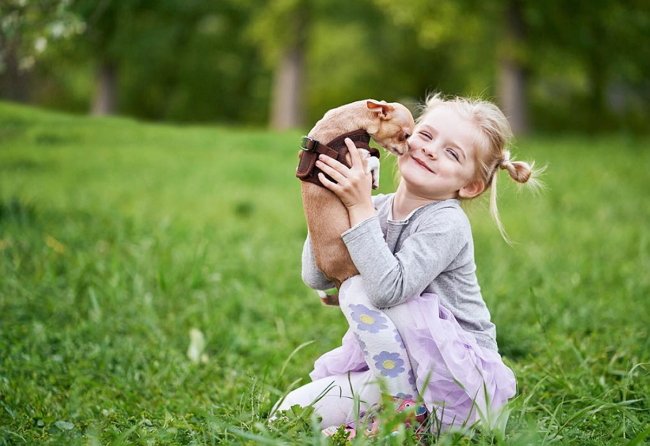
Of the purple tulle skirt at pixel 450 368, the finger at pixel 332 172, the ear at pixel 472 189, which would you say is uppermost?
the finger at pixel 332 172

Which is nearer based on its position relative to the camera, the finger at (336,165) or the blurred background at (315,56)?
the finger at (336,165)

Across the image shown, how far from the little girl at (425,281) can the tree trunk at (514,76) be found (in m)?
12.4

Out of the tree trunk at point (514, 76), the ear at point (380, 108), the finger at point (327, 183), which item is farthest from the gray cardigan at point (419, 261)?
the tree trunk at point (514, 76)

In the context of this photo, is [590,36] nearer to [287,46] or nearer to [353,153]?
[287,46]

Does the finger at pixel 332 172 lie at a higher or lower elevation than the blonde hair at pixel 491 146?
lower

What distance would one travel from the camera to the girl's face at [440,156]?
2.36 metres

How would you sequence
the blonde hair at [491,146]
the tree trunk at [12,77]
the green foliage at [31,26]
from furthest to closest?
the tree trunk at [12,77]
the green foliage at [31,26]
the blonde hair at [491,146]

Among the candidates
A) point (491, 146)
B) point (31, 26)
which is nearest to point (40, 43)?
point (31, 26)

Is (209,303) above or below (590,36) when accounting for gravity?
below

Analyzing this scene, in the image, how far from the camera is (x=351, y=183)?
7.29ft

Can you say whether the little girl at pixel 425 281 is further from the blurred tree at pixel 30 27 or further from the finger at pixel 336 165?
the blurred tree at pixel 30 27

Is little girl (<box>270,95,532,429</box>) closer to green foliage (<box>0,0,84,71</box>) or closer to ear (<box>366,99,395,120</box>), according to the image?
ear (<box>366,99,395,120</box>)

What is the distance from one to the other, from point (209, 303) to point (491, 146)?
2096mm

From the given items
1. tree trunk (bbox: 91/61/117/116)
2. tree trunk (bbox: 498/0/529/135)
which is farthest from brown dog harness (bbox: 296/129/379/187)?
tree trunk (bbox: 498/0/529/135)
